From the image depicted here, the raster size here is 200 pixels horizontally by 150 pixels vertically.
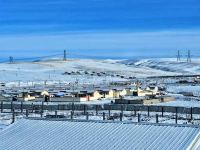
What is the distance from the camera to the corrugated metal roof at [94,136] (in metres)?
13.3

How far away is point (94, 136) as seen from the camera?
14109 mm

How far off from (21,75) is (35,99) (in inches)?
2411

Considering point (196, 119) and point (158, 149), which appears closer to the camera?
point (158, 149)

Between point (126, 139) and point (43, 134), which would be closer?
point (126, 139)

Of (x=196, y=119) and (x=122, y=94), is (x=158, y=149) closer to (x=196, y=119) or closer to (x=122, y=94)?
(x=196, y=119)

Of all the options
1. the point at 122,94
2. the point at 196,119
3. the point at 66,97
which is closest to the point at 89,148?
the point at 196,119

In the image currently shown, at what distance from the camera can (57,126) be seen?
15.1 m

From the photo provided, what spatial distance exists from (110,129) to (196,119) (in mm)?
14653

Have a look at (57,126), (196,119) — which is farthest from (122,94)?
(57,126)

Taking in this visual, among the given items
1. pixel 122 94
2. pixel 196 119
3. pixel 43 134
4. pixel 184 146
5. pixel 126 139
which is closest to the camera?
pixel 184 146

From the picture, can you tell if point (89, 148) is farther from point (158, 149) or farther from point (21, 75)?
point (21, 75)

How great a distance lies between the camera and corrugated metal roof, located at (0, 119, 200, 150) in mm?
13266

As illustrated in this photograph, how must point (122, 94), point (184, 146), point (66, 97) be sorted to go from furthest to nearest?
point (122, 94) → point (66, 97) → point (184, 146)

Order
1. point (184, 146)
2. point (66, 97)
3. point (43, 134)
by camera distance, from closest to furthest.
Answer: point (184, 146) < point (43, 134) < point (66, 97)
